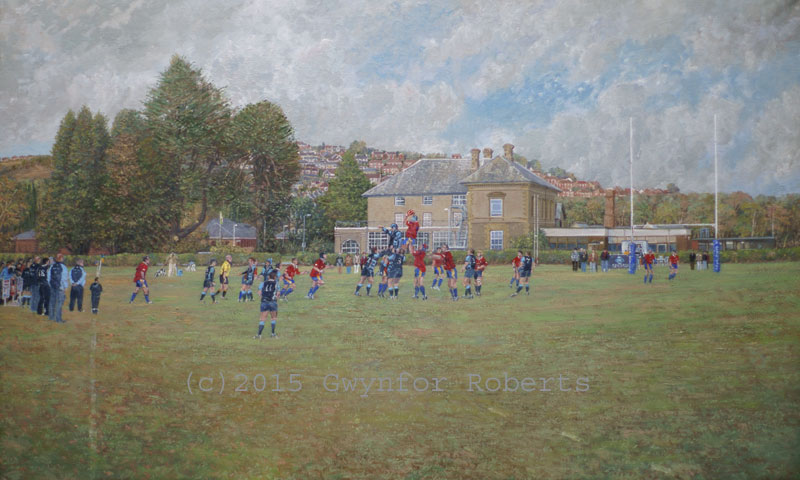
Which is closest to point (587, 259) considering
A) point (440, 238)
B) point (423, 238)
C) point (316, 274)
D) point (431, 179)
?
point (440, 238)

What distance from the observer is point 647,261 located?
6.21 m

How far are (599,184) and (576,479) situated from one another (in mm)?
3165

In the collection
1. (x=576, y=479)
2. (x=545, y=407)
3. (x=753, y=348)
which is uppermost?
(x=753, y=348)

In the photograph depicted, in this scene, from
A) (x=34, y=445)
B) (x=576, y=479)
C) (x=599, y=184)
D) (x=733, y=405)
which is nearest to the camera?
(x=576, y=479)

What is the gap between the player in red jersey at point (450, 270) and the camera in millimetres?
6188

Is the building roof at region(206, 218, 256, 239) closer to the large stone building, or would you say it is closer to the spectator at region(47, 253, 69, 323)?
the large stone building

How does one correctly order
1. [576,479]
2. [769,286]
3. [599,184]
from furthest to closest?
[599,184] < [769,286] < [576,479]

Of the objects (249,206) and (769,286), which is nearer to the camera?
(769,286)

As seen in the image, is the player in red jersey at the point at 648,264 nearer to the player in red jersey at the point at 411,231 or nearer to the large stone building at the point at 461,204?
the large stone building at the point at 461,204

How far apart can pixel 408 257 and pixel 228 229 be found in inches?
79.6

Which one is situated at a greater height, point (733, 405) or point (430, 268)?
point (430, 268)

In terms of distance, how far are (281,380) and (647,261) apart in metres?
4.03

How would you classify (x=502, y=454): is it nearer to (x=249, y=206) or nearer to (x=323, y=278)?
(x=323, y=278)

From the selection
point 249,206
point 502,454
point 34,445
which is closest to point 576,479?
point 502,454
